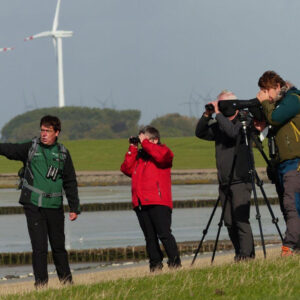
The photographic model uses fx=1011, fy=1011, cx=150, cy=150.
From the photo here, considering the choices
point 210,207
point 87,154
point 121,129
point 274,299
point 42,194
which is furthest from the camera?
point 121,129

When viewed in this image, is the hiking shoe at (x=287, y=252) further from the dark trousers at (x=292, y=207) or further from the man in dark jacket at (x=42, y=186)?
the man in dark jacket at (x=42, y=186)

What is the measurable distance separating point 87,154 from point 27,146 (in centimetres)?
6534

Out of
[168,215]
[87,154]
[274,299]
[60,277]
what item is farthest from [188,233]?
[87,154]

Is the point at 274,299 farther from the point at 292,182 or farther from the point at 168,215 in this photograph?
the point at 168,215

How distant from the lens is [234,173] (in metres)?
10.2

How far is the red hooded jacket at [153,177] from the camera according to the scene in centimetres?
1040

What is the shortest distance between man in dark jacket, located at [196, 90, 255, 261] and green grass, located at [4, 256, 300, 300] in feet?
5.41

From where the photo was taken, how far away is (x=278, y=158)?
957 cm

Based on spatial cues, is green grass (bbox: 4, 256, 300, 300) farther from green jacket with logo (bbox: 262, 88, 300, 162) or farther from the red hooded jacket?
the red hooded jacket

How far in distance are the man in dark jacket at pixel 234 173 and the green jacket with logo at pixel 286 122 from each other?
61 centimetres

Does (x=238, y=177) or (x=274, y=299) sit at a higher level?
(x=238, y=177)

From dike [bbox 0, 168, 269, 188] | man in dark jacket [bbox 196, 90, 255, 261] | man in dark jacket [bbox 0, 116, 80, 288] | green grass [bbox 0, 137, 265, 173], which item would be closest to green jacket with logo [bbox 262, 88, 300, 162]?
man in dark jacket [bbox 196, 90, 255, 261]

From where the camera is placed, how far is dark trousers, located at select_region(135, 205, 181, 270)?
410 inches

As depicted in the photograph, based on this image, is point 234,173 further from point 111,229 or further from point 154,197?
point 111,229
